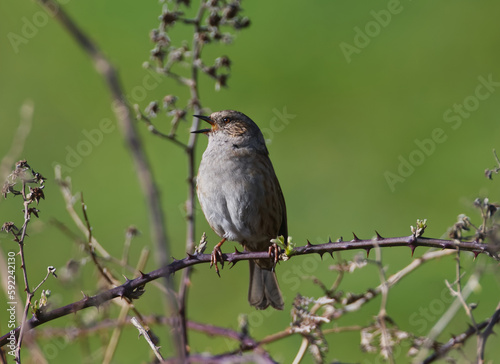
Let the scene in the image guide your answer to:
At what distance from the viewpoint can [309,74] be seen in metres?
8.10

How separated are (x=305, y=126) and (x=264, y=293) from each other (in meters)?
3.87

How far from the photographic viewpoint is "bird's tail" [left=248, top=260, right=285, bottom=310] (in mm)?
4141

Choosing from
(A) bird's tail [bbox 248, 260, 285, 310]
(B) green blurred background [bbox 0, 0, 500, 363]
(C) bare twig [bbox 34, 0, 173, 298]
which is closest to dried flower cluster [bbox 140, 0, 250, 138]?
(A) bird's tail [bbox 248, 260, 285, 310]

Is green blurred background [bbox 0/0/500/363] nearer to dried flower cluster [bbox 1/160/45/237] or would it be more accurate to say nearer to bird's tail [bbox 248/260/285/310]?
bird's tail [bbox 248/260/285/310]

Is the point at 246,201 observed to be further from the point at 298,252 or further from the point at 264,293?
the point at 298,252

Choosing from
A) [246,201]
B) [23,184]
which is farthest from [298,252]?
[246,201]

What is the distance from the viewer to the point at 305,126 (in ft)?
25.6

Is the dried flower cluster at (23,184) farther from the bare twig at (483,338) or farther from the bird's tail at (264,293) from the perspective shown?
the bird's tail at (264,293)

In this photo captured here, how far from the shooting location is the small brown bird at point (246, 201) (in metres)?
4.16

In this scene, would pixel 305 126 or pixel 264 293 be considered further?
pixel 305 126

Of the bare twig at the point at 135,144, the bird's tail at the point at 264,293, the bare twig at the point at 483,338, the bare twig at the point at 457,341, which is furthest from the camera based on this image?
the bird's tail at the point at 264,293

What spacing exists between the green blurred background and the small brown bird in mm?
1231

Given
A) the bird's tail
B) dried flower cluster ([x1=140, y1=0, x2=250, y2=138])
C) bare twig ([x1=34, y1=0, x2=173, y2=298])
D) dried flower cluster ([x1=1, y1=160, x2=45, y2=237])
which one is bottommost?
the bird's tail

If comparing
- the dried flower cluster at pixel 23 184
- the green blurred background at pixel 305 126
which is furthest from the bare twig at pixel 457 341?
the green blurred background at pixel 305 126
